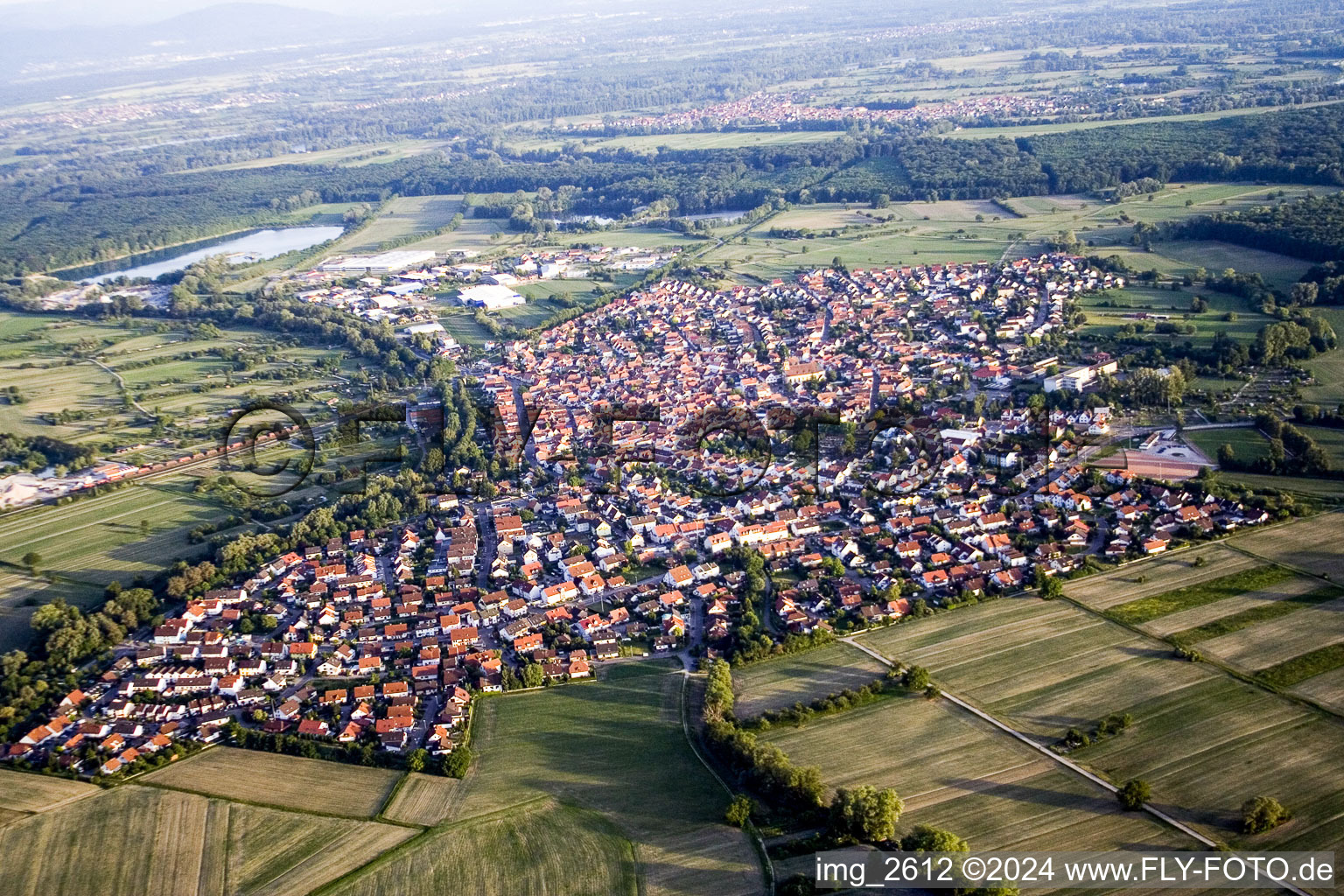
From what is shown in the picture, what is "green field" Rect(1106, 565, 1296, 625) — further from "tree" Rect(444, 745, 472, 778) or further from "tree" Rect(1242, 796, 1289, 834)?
"tree" Rect(444, 745, 472, 778)

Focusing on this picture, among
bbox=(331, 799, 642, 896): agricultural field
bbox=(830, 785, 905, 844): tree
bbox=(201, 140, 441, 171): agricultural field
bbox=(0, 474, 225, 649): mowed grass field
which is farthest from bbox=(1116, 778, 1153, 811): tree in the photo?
bbox=(201, 140, 441, 171): agricultural field

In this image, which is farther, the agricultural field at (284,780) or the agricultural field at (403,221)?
the agricultural field at (403,221)

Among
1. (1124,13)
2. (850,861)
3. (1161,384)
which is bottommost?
(850,861)

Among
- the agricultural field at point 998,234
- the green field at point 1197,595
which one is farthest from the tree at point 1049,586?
the agricultural field at point 998,234

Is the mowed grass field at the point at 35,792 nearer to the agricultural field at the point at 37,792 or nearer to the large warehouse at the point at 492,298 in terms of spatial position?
the agricultural field at the point at 37,792

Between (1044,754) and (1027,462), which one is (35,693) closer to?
(1044,754)

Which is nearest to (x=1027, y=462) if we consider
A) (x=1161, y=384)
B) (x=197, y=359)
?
(x=1161, y=384)
